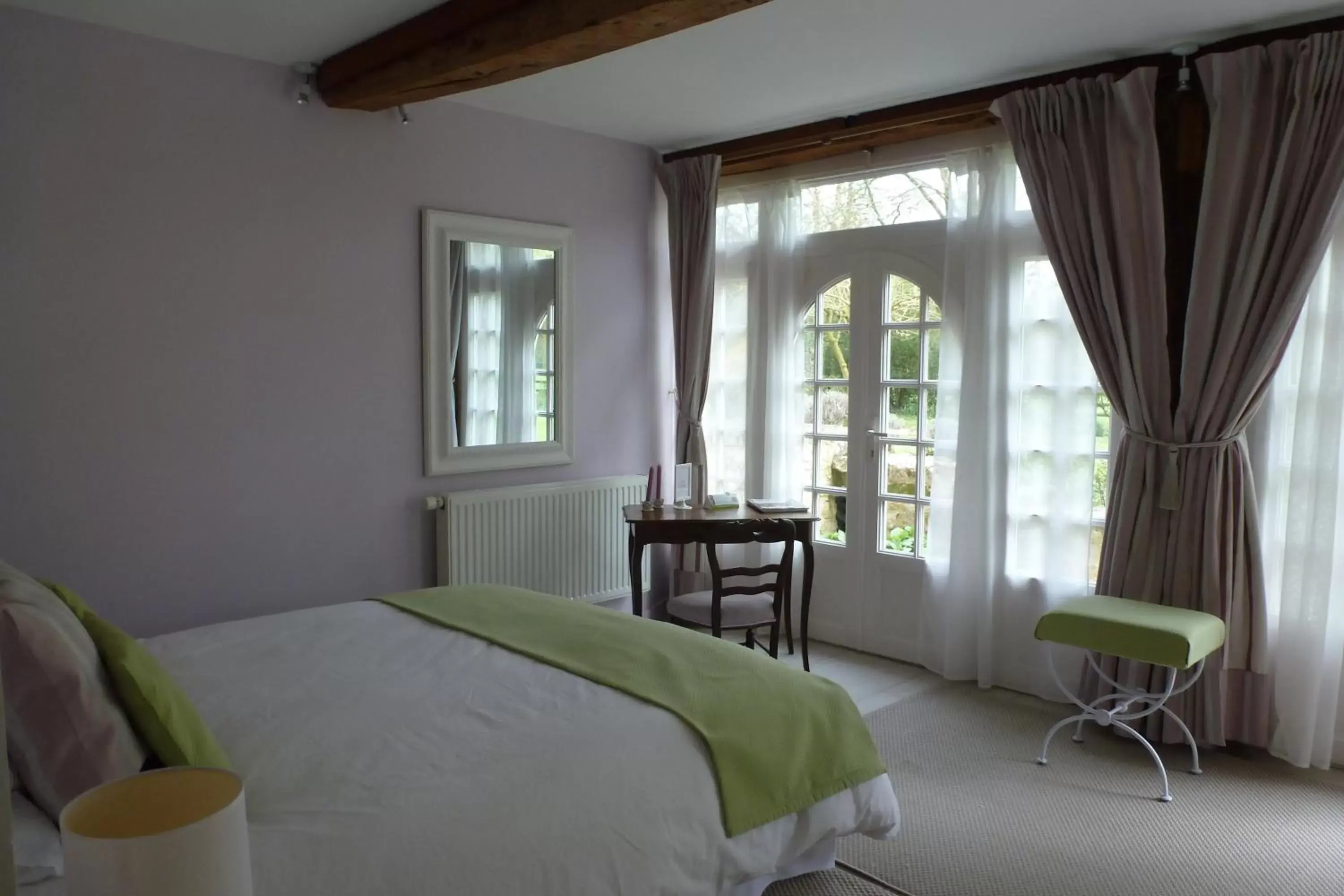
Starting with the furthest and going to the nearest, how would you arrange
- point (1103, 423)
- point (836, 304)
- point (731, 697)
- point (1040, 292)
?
point (836, 304), point (1040, 292), point (1103, 423), point (731, 697)

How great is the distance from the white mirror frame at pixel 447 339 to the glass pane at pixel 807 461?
3.87 ft

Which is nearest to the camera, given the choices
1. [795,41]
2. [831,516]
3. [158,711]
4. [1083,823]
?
[158,711]

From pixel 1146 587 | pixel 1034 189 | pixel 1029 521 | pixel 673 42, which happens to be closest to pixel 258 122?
pixel 673 42

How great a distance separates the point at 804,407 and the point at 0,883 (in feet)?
13.5

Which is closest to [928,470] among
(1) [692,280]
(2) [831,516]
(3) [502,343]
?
(2) [831,516]

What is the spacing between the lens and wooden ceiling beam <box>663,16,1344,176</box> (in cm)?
325

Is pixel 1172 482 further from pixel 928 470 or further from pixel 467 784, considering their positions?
pixel 467 784

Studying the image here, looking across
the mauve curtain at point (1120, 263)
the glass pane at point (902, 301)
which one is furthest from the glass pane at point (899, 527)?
Answer: the mauve curtain at point (1120, 263)

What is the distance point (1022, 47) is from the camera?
3.43m

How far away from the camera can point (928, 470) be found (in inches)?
172

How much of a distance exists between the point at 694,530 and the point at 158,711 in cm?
249

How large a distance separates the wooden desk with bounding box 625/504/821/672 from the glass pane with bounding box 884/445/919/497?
52 cm

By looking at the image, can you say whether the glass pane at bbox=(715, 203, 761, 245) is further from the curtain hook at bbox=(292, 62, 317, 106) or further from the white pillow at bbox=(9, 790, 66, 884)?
the white pillow at bbox=(9, 790, 66, 884)

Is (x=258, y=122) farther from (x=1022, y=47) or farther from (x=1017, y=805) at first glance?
(x=1017, y=805)
